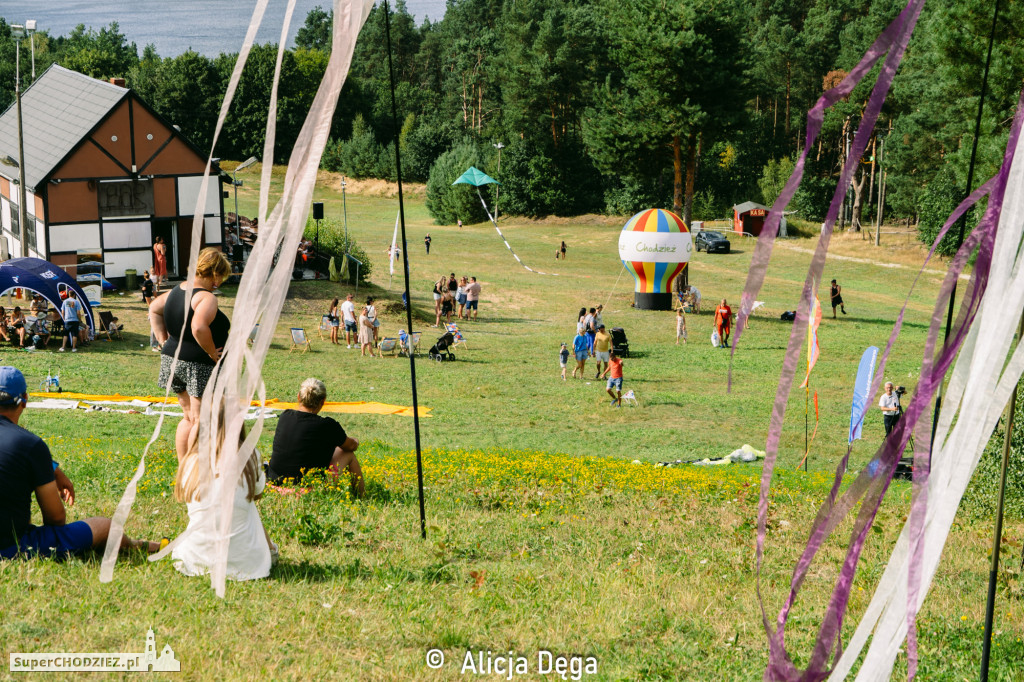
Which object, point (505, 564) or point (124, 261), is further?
point (124, 261)

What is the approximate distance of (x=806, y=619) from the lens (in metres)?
5.98

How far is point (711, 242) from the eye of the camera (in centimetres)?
5900

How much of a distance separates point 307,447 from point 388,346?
1934 cm

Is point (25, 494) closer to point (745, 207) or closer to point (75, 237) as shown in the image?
point (75, 237)

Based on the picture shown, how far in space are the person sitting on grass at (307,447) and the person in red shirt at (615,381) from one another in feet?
45.4

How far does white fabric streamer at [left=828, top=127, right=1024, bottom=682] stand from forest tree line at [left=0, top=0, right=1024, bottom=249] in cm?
3116

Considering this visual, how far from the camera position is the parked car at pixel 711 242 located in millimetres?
58812

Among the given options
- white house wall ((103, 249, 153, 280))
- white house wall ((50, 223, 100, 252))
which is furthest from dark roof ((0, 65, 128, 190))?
white house wall ((103, 249, 153, 280))

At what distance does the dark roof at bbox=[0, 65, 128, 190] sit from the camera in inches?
1264

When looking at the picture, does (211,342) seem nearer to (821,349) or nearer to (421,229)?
(821,349)

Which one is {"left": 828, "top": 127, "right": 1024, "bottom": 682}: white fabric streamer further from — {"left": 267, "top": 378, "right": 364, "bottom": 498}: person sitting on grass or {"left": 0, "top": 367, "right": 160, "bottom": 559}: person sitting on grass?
{"left": 267, "top": 378, "right": 364, "bottom": 498}: person sitting on grass

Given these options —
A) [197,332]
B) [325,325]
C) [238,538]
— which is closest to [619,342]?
[325,325]

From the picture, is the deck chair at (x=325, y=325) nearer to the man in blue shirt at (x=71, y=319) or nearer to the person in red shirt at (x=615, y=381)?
the man in blue shirt at (x=71, y=319)

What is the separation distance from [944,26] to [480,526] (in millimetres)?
31210
